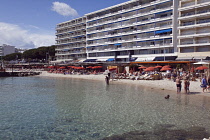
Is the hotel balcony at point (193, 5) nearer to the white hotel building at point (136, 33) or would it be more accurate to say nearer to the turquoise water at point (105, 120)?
the white hotel building at point (136, 33)

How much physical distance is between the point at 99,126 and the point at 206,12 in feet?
144

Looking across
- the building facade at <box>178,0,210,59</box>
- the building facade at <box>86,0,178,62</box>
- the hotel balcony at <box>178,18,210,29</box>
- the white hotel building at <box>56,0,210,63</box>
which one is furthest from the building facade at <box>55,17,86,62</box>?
the hotel balcony at <box>178,18,210,29</box>

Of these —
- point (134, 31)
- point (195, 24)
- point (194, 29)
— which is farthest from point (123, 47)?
point (195, 24)

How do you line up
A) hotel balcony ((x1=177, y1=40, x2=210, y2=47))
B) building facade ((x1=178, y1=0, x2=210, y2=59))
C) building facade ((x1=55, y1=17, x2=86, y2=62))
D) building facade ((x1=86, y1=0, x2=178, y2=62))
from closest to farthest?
hotel balcony ((x1=177, y1=40, x2=210, y2=47))
building facade ((x1=178, y1=0, x2=210, y2=59))
building facade ((x1=86, y1=0, x2=178, y2=62))
building facade ((x1=55, y1=17, x2=86, y2=62))

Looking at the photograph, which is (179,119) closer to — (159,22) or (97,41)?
(159,22)

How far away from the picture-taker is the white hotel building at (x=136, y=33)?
5044 centimetres

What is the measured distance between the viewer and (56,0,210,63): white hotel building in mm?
50438

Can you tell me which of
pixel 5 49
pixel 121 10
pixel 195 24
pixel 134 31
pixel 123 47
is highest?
pixel 121 10

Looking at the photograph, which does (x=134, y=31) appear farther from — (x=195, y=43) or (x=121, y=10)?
(x=195, y=43)

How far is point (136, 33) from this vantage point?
62.1 metres

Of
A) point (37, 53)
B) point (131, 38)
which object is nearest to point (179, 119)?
point (131, 38)

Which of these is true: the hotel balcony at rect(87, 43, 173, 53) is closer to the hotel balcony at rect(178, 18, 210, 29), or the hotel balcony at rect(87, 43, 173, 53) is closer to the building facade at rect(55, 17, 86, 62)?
the hotel balcony at rect(178, 18, 210, 29)

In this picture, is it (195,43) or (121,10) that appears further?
(121,10)

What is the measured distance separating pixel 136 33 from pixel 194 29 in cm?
1823
